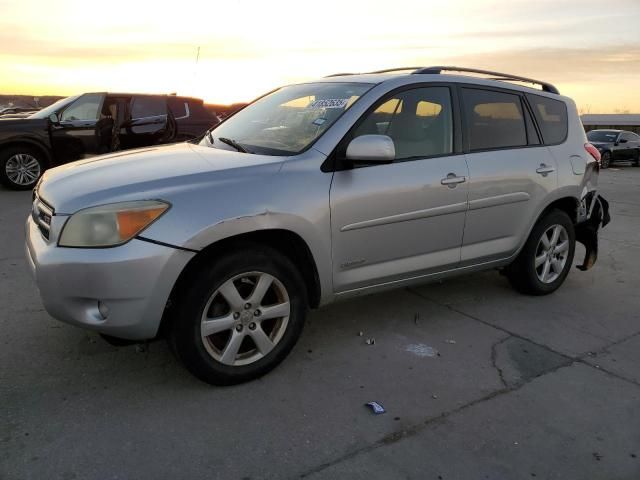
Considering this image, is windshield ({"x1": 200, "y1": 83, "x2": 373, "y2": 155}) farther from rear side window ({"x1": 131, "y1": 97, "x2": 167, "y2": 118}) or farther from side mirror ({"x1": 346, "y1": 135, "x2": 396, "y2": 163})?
rear side window ({"x1": 131, "y1": 97, "x2": 167, "y2": 118})

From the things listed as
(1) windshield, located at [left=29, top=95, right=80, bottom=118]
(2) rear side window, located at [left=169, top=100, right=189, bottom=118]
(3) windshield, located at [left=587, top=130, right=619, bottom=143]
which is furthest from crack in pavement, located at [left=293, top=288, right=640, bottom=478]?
(3) windshield, located at [left=587, top=130, right=619, bottom=143]

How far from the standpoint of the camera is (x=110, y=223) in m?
2.74

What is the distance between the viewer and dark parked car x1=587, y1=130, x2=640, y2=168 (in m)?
21.6

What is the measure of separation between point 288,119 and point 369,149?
877 millimetres

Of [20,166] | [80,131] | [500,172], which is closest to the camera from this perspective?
[500,172]

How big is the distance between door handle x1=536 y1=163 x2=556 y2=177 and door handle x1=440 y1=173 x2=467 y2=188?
927 millimetres

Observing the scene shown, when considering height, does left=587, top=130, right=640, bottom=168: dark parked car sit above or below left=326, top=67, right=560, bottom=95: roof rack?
below

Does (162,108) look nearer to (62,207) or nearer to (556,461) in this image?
(62,207)

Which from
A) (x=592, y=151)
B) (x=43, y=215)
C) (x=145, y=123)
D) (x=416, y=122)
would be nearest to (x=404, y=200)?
(x=416, y=122)

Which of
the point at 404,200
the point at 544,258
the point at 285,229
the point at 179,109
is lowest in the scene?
the point at 544,258

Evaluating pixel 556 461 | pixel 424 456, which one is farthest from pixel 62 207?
pixel 556 461

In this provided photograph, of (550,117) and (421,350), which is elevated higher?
(550,117)

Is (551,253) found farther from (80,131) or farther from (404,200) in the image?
(80,131)

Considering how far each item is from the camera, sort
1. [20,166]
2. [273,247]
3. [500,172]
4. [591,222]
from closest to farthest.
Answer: [273,247]
[500,172]
[591,222]
[20,166]
